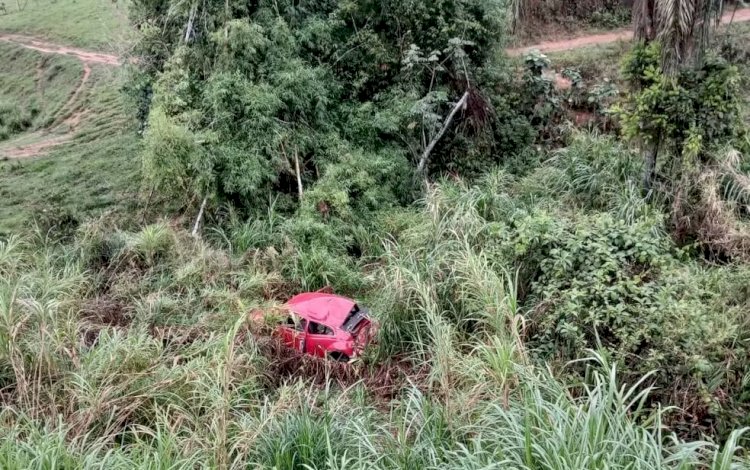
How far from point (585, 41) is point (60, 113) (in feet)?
64.4

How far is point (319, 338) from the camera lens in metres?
7.53

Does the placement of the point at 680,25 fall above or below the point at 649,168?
above

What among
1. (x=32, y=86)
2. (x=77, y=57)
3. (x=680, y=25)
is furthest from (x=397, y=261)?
(x=77, y=57)

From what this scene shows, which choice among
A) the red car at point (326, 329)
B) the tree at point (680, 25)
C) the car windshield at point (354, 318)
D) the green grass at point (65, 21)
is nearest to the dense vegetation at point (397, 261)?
the tree at point (680, 25)

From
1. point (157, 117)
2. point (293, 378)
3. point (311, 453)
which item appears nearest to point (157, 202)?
point (157, 117)

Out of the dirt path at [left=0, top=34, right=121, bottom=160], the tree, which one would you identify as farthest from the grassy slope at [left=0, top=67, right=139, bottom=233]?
the tree

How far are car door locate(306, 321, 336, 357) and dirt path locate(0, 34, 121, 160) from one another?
8723mm

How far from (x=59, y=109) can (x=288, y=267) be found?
17938 mm

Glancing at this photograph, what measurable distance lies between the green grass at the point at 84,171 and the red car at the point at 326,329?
6.79 metres

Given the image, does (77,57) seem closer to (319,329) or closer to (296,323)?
(296,323)

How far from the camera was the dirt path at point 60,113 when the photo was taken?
18062 mm

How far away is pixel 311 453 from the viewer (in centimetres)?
413

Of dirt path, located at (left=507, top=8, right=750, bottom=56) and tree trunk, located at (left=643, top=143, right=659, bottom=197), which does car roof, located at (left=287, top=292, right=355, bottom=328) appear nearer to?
tree trunk, located at (left=643, top=143, right=659, bottom=197)

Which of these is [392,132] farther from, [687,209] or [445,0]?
[687,209]
